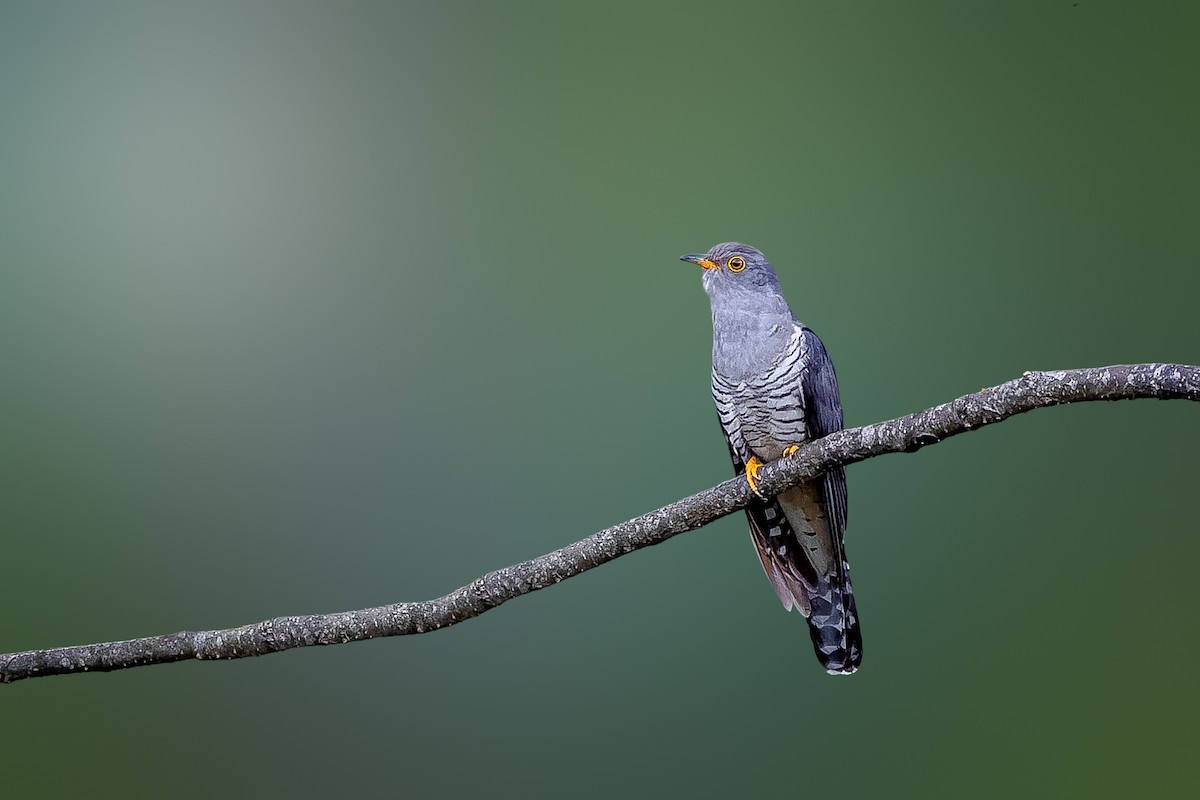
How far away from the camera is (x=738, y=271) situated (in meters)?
2.52

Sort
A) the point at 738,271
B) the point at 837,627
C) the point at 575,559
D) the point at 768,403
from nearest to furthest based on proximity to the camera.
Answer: the point at 575,559, the point at 768,403, the point at 738,271, the point at 837,627

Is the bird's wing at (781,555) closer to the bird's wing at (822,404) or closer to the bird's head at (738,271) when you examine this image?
the bird's wing at (822,404)

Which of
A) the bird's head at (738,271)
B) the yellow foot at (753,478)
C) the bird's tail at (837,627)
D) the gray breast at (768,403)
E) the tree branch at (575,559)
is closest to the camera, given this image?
the tree branch at (575,559)

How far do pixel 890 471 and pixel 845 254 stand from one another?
75cm

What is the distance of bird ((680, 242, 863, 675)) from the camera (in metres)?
2.41

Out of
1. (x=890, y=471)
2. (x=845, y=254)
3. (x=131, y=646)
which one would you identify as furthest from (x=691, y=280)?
(x=131, y=646)

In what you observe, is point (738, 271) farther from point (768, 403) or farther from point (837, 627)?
point (837, 627)

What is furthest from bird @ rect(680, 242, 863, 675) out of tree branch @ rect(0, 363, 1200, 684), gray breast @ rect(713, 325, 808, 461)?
tree branch @ rect(0, 363, 1200, 684)

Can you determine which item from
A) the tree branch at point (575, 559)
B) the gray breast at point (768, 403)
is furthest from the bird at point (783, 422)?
the tree branch at point (575, 559)

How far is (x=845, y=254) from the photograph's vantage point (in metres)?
3.27

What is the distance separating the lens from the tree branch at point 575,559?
1852 millimetres

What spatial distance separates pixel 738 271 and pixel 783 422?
411mm

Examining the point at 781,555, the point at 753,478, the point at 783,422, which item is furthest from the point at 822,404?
the point at 781,555

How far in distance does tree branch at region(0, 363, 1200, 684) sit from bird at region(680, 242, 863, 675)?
15 centimetres
